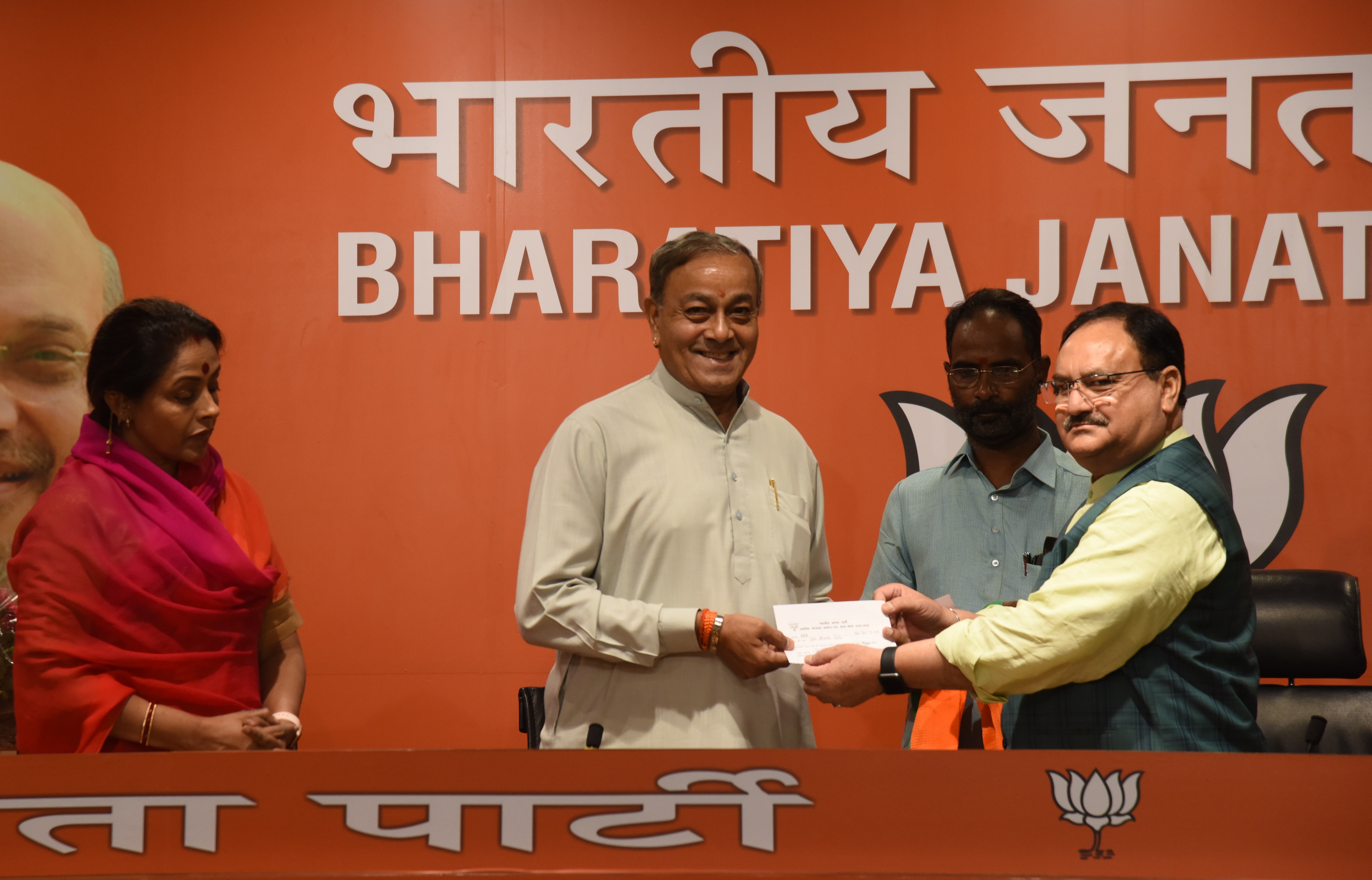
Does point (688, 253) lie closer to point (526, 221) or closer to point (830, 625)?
point (830, 625)

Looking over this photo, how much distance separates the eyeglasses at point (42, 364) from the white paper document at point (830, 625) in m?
2.52

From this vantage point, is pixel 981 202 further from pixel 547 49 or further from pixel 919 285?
pixel 547 49

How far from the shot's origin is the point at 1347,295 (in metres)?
3.04

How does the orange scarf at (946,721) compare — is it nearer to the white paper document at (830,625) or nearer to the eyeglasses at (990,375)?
the white paper document at (830,625)

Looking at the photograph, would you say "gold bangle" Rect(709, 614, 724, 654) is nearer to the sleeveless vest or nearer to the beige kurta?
the beige kurta

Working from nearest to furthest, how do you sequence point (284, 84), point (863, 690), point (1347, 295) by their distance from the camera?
point (863, 690), point (1347, 295), point (284, 84)

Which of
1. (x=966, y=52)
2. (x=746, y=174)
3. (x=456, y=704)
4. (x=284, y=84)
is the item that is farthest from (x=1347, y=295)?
(x=284, y=84)

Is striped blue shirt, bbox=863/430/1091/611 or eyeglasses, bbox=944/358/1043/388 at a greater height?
eyeglasses, bbox=944/358/1043/388

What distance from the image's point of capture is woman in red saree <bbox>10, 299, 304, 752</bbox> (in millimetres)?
1931

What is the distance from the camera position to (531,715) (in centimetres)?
270

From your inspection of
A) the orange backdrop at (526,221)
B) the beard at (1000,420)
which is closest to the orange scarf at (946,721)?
the beard at (1000,420)

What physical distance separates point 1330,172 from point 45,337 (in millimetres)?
3784

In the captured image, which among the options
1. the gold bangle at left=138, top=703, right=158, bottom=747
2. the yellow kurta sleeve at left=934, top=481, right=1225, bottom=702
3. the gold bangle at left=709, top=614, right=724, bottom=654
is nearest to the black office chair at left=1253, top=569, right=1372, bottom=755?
the yellow kurta sleeve at left=934, top=481, right=1225, bottom=702

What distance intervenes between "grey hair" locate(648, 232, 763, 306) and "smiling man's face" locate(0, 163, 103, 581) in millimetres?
2090
